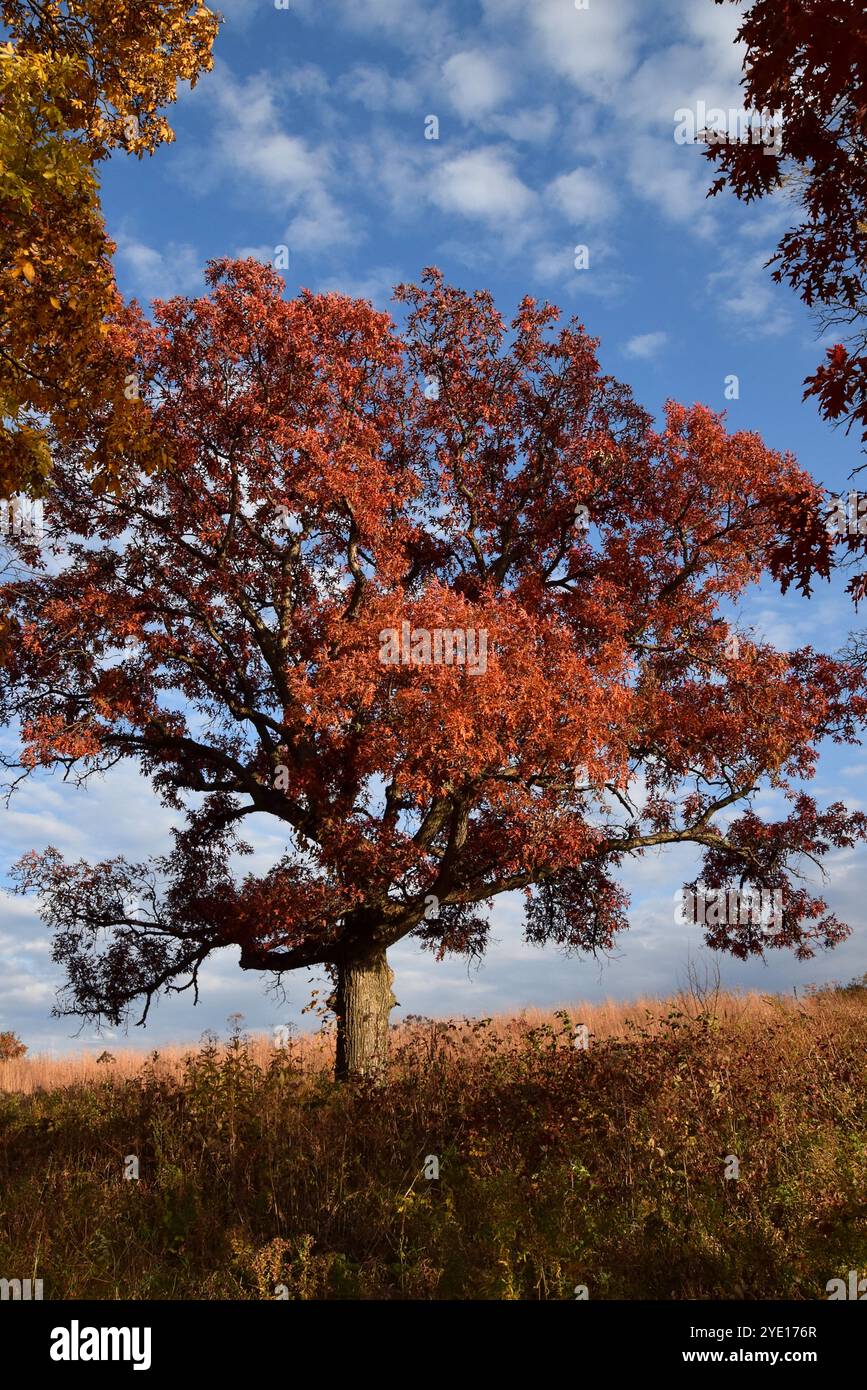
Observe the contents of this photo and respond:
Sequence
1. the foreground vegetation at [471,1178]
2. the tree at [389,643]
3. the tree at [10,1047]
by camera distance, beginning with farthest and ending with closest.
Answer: the tree at [10,1047] → the tree at [389,643] → the foreground vegetation at [471,1178]

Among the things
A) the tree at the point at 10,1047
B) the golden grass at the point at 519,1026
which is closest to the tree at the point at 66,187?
the golden grass at the point at 519,1026

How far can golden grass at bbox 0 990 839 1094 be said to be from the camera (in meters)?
16.2

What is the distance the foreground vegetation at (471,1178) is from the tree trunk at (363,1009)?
1.34 metres

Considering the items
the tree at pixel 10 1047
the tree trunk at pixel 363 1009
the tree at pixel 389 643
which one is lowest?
the tree at pixel 10 1047

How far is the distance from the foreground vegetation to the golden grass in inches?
98.9

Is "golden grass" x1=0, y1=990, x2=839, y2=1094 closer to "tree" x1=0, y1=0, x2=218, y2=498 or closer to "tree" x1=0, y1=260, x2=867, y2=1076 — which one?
"tree" x1=0, y1=260, x2=867, y2=1076

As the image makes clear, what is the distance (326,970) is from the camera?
51.9 feet

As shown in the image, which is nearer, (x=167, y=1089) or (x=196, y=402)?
(x=167, y=1089)

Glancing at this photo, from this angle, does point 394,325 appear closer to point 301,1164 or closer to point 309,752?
point 309,752

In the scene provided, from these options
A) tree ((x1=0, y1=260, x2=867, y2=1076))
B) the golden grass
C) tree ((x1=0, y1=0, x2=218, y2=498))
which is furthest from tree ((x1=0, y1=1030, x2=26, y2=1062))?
tree ((x1=0, y1=0, x2=218, y2=498))

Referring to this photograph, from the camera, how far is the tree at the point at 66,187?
8.88 meters

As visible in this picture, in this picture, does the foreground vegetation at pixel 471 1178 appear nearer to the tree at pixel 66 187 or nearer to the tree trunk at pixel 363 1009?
the tree trunk at pixel 363 1009
